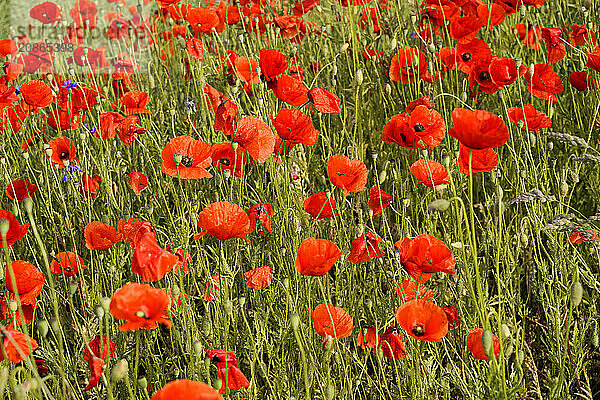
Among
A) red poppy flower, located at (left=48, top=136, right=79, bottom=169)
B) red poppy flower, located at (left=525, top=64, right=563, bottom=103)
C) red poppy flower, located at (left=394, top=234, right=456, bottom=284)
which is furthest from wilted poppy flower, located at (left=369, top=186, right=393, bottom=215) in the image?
red poppy flower, located at (left=48, top=136, right=79, bottom=169)

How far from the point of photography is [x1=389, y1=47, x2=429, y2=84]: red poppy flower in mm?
2182

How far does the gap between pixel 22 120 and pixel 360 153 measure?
1319 mm

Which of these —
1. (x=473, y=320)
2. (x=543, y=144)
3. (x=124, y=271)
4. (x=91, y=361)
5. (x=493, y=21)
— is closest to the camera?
(x=91, y=361)

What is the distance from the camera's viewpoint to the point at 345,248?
180 centimetres

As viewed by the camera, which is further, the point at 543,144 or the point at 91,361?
the point at 543,144

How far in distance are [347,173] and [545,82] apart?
2.83 feet

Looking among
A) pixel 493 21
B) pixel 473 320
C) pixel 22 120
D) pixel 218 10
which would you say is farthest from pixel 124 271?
pixel 493 21

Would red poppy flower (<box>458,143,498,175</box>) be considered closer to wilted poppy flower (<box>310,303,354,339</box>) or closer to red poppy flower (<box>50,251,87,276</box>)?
wilted poppy flower (<box>310,303,354,339</box>)

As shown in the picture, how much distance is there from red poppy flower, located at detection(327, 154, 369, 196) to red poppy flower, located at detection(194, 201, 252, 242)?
0.28 m

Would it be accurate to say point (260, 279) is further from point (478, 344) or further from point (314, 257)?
point (478, 344)

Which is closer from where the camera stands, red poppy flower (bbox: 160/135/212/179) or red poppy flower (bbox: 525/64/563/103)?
red poppy flower (bbox: 160/135/212/179)

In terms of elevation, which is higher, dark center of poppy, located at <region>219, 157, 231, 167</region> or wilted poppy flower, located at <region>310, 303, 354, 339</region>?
dark center of poppy, located at <region>219, 157, 231, 167</region>

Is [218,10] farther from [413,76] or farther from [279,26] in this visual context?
[413,76]

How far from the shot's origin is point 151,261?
48.6 inches
